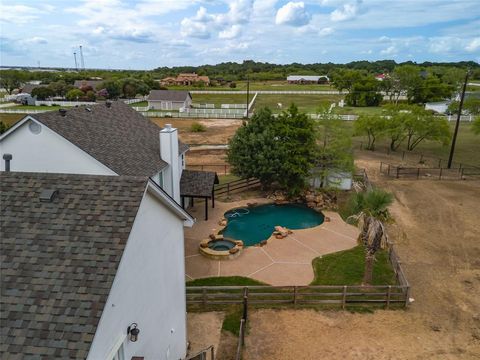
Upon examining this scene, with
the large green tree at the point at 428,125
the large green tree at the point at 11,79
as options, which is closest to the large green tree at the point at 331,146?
the large green tree at the point at 428,125

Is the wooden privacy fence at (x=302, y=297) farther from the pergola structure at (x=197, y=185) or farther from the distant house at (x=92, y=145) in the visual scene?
the pergola structure at (x=197, y=185)

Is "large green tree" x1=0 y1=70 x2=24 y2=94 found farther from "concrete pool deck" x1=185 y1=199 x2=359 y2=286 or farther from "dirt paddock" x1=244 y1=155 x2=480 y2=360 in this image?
"dirt paddock" x1=244 y1=155 x2=480 y2=360

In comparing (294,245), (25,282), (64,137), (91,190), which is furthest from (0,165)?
(294,245)

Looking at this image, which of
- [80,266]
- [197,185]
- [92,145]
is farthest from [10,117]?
[80,266]

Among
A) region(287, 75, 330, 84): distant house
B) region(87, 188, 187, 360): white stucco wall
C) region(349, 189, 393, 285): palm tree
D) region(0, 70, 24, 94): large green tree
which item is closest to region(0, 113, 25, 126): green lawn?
region(87, 188, 187, 360): white stucco wall

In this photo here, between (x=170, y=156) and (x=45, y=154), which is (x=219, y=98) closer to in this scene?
(x=170, y=156)

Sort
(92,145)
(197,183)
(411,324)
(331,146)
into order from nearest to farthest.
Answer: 1. (411,324)
2. (92,145)
3. (197,183)
4. (331,146)

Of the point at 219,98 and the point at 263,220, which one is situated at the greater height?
the point at 219,98
